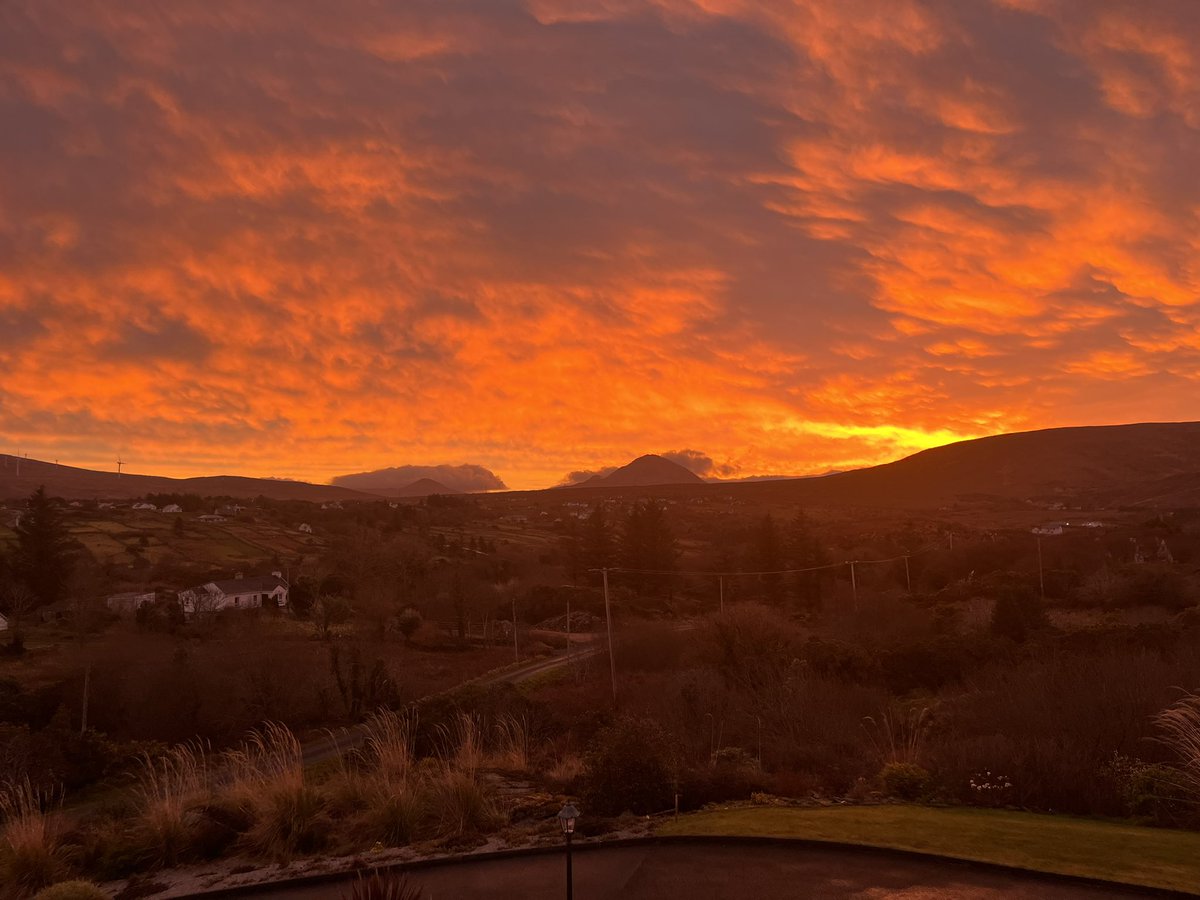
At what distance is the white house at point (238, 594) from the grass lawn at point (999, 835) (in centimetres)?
5463

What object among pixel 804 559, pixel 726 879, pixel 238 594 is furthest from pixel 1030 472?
pixel 726 879

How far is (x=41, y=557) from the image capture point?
65438 millimetres

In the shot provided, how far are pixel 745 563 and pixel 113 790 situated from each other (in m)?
65.9

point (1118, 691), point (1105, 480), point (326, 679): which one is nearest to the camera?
point (1118, 691)

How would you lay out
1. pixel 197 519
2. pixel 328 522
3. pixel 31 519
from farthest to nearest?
pixel 328 522
pixel 197 519
pixel 31 519

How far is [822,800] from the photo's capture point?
14.4 metres

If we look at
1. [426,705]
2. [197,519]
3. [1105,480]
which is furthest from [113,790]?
[1105,480]

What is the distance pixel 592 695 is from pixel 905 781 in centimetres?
2367

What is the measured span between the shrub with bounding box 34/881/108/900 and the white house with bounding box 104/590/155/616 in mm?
51504

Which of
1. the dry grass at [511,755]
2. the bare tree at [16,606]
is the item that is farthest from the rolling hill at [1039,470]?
the dry grass at [511,755]

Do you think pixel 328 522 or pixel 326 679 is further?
pixel 328 522

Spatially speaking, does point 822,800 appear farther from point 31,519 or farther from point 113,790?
point 31,519

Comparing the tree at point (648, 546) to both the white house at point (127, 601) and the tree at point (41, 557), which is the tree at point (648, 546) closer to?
the white house at point (127, 601)

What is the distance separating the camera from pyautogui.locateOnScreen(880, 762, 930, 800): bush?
14461mm
